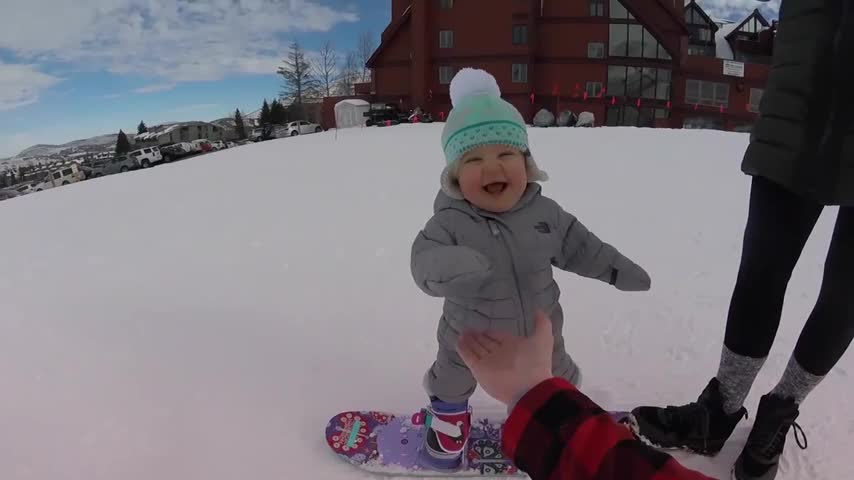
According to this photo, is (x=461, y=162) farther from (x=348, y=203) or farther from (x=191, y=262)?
(x=348, y=203)

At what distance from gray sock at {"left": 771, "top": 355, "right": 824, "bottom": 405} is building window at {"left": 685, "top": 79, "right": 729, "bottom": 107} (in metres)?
21.0

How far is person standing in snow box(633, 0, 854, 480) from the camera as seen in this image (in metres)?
1.48

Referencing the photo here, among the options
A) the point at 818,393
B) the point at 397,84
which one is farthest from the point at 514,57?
the point at 818,393

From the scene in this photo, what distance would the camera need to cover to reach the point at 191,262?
12.6 feet

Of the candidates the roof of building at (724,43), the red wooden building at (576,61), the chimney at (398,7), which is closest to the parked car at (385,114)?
the red wooden building at (576,61)

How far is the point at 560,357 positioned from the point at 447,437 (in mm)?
482

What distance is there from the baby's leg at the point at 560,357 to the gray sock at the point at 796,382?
2.15ft

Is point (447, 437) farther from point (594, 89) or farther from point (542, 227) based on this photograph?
point (594, 89)

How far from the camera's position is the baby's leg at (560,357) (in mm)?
1766

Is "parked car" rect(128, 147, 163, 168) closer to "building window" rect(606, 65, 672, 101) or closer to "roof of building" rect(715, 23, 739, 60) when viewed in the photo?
"building window" rect(606, 65, 672, 101)

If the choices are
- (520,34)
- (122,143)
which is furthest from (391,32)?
(122,143)

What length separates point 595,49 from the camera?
18656mm

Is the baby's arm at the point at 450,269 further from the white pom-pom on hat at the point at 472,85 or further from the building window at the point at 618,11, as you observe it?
the building window at the point at 618,11

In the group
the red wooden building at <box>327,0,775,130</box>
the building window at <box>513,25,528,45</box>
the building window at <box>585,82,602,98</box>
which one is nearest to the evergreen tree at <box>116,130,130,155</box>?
the red wooden building at <box>327,0,775,130</box>
